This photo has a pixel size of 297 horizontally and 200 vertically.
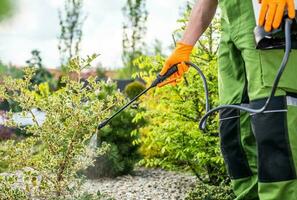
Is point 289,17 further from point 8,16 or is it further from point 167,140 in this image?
point 167,140

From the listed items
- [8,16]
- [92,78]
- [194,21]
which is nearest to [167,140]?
[92,78]

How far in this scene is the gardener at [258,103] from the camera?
2.06m

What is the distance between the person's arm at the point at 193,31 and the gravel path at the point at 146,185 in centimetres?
170

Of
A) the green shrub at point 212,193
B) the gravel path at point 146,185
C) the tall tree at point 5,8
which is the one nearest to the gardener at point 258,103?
the tall tree at point 5,8

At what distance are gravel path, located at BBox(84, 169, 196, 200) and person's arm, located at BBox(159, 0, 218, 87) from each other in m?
1.70

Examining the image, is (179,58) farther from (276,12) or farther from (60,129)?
(60,129)

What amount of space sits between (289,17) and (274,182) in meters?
0.55

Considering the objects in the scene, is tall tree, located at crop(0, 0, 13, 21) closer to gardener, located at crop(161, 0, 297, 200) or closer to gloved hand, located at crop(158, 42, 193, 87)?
gardener, located at crop(161, 0, 297, 200)

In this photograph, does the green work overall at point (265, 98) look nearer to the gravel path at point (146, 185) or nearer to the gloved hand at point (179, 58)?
the gloved hand at point (179, 58)

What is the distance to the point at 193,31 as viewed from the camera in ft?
8.50

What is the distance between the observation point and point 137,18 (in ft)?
45.3

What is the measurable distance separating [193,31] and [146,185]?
2605 mm

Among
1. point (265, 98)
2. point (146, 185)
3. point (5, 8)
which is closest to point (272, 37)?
point (265, 98)

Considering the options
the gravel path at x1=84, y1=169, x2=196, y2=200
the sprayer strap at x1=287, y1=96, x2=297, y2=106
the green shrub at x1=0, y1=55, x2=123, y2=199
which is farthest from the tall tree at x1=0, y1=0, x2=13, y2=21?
the gravel path at x1=84, y1=169, x2=196, y2=200
